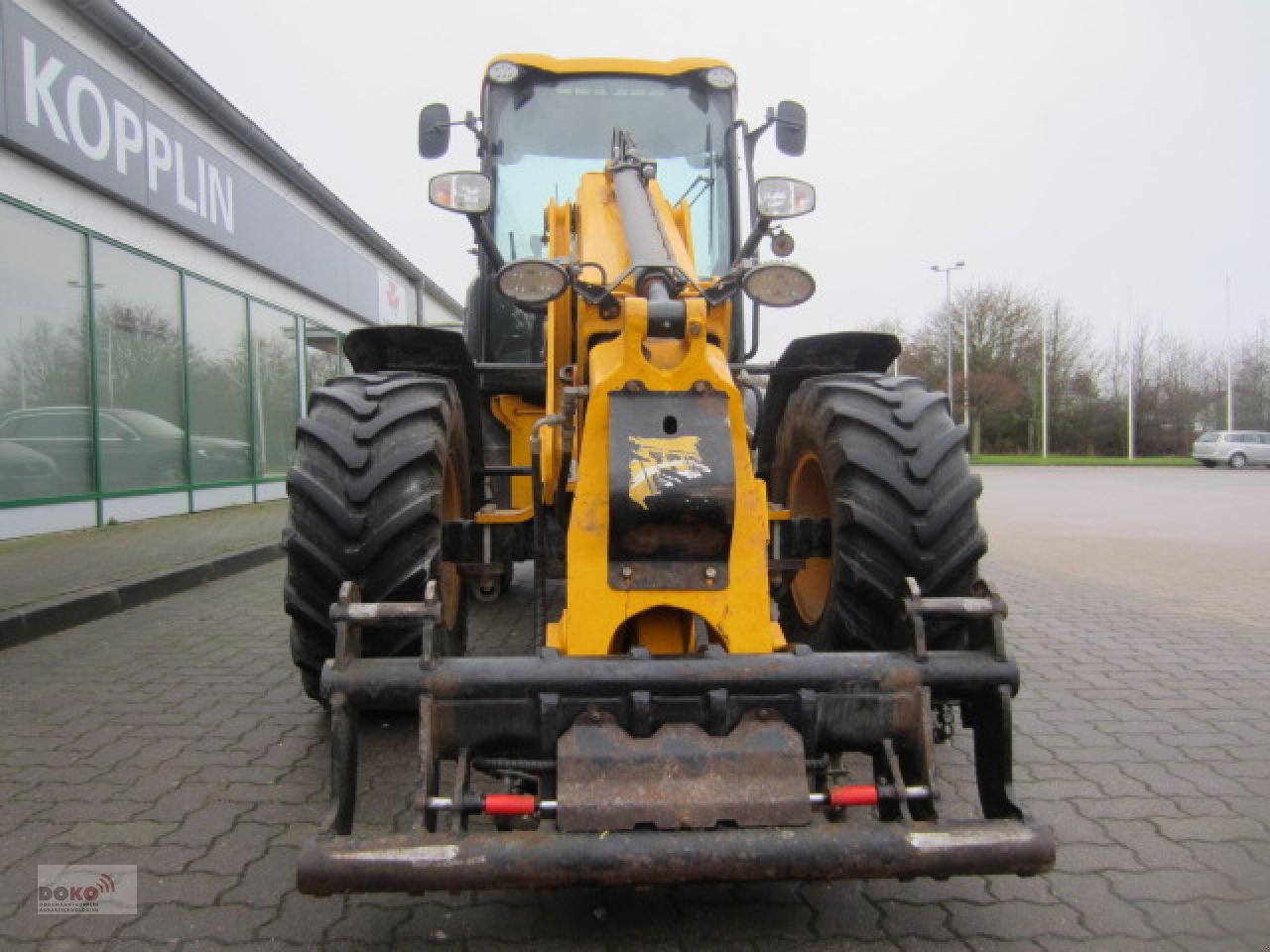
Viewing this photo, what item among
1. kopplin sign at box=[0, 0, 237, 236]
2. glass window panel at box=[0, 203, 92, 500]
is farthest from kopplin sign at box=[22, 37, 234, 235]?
glass window panel at box=[0, 203, 92, 500]

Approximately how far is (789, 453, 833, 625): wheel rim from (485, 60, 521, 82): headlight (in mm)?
2842

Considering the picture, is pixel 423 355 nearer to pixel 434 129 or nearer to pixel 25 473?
pixel 434 129

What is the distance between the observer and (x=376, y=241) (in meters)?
19.3

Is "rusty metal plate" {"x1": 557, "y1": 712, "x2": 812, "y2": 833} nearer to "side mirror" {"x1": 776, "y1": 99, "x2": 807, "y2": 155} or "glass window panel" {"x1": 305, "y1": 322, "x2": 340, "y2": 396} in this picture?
"side mirror" {"x1": 776, "y1": 99, "x2": 807, "y2": 155}

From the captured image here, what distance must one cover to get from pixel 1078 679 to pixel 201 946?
4.03 m

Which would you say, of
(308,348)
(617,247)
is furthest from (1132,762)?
(308,348)

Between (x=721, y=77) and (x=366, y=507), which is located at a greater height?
(x=721, y=77)

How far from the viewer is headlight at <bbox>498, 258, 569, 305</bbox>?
113 inches

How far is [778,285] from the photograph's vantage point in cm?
290

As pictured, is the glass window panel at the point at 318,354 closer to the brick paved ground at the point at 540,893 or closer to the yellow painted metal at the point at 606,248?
the brick paved ground at the point at 540,893

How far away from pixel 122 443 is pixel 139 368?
1009mm

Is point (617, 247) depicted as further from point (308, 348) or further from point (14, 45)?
point (308, 348)

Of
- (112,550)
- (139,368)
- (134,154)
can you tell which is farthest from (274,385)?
(112,550)

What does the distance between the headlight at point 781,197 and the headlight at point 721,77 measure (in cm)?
176
